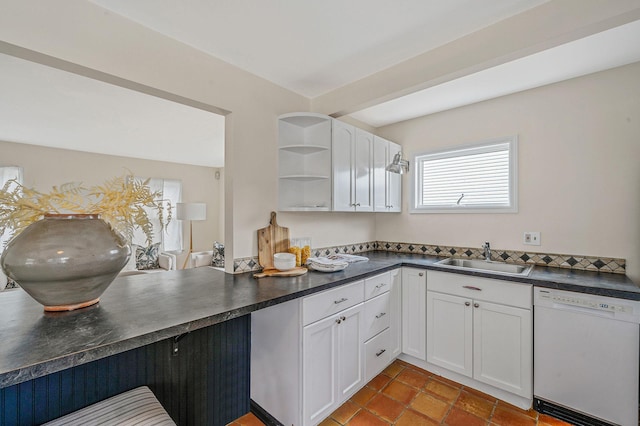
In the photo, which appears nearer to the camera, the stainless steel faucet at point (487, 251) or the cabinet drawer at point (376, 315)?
the cabinet drawer at point (376, 315)

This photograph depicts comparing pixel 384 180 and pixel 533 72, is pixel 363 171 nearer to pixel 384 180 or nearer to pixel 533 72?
pixel 384 180

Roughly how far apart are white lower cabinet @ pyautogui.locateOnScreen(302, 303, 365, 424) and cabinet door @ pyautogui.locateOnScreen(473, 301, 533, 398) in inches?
34.2

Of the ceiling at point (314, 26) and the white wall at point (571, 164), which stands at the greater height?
the ceiling at point (314, 26)

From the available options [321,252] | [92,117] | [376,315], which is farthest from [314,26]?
[92,117]

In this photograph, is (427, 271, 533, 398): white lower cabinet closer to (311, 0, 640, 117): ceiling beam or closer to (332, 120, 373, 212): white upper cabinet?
(332, 120, 373, 212): white upper cabinet

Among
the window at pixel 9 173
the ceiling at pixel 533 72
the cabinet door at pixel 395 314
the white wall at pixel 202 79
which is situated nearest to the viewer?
the white wall at pixel 202 79

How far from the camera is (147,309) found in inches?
48.6

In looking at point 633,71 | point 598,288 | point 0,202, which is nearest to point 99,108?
point 0,202

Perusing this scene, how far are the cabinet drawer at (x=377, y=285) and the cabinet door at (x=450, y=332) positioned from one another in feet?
1.18

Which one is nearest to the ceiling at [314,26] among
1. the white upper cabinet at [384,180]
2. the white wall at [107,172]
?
the white upper cabinet at [384,180]

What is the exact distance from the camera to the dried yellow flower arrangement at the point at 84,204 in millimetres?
1088

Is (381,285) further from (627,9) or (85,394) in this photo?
(627,9)

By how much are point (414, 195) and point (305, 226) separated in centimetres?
137

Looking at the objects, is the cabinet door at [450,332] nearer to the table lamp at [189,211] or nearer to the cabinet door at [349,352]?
the cabinet door at [349,352]
